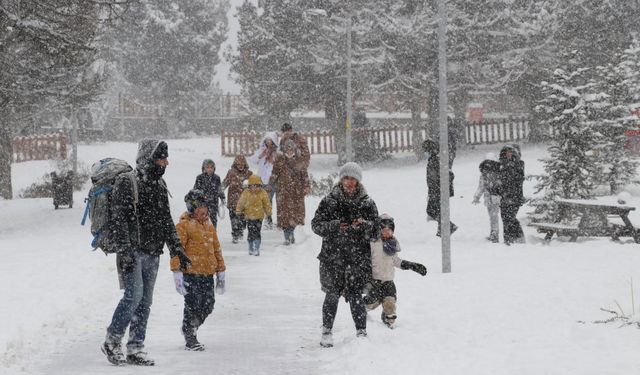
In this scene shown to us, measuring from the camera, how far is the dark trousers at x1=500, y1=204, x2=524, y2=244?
50.0 feet

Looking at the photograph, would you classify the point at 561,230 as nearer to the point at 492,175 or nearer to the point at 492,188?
the point at 492,188

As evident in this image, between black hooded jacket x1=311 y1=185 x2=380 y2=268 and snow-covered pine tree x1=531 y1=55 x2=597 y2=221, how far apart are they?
10.6 m

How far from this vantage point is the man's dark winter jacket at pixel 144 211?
7.02 m

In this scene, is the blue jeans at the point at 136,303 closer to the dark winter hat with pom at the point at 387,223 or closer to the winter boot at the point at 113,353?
the winter boot at the point at 113,353

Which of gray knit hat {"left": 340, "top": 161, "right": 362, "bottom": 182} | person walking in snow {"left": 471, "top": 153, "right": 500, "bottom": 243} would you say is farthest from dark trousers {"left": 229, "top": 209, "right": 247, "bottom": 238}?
gray knit hat {"left": 340, "top": 161, "right": 362, "bottom": 182}

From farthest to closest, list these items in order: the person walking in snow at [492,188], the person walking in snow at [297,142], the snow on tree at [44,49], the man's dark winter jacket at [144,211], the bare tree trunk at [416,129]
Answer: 1. the bare tree trunk at [416,129]
2. the snow on tree at [44,49]
3. the person walking in snow at [297,142]
4. the person walking in snow at [492,188]
5. the man's dark winter jacket at [144,211]

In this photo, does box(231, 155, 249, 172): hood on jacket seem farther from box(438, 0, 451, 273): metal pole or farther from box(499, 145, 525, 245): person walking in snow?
box(499, 145, 525, 245): person walking in snow

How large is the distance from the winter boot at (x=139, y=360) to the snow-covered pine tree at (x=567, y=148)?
476 inches

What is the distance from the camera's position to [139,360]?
23.8 ft

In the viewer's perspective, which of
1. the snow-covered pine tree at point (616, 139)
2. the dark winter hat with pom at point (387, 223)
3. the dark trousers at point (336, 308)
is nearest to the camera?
the dark trousers at point (336, 308)

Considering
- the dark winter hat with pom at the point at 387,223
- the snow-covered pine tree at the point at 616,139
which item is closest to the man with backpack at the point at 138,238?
the dark winter hat with pom at the point at 387,223

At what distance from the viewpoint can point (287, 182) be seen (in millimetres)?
15836

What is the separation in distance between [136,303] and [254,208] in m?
6.85

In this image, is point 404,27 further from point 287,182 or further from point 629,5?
point 287,182
